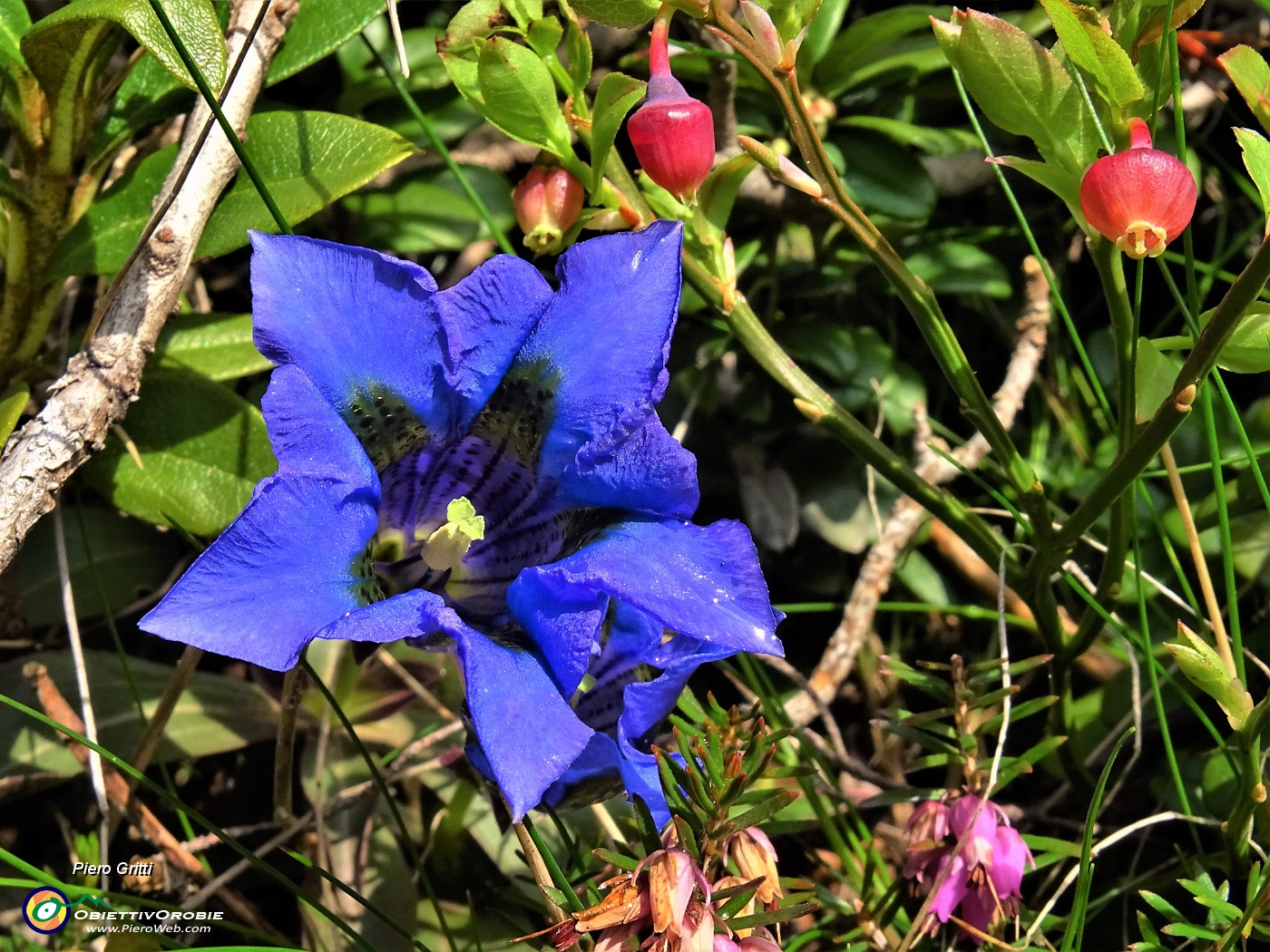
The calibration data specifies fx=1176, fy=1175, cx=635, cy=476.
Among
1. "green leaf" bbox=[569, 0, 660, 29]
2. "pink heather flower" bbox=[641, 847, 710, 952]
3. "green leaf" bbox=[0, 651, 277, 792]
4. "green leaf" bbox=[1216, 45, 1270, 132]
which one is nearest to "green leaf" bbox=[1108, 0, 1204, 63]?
"green leaf" bbox=[1216, 45, 1270, 132]

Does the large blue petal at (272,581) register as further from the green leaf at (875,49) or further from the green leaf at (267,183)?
the green leaf at (875,49)

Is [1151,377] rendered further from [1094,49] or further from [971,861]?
[971,861]

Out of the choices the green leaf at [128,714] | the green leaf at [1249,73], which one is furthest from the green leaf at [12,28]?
the green leaf at [1249,73]

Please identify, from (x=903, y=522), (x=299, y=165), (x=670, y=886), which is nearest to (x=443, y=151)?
(x=299, y=165)

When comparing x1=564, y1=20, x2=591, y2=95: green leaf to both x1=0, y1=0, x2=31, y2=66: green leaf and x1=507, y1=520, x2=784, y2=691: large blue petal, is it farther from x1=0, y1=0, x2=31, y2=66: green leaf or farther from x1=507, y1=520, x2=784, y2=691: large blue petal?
x1=0, y1=0, x2=31, y2=66: green leaf

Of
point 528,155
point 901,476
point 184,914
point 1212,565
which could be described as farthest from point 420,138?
point 1212,565
